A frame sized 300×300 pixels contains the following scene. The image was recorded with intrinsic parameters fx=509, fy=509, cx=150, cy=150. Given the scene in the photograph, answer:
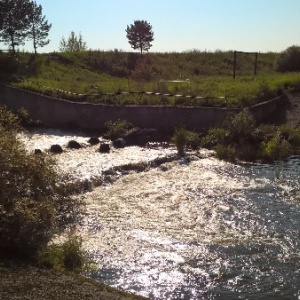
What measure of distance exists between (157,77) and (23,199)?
29.1 meters

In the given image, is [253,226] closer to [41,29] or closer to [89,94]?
[89,94]

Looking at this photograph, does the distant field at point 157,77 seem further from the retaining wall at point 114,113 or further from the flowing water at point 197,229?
the flowing water at point 197,229

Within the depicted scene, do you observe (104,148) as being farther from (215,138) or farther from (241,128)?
(241,128)

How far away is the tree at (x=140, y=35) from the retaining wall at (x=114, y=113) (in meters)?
25.1

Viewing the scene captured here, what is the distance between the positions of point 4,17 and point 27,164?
3310cm

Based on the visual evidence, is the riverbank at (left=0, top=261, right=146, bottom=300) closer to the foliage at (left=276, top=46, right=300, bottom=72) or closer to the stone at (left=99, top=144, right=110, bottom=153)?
the stone at (left=99, top=144, right=110, bottom=153)

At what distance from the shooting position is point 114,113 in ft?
80.6

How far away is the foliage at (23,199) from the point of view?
27.4 ft

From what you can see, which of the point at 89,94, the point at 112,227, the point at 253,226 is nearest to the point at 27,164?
the point at 112,227

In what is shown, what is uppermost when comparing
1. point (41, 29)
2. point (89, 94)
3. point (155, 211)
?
point (41, 29)

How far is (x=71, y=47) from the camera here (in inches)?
2384

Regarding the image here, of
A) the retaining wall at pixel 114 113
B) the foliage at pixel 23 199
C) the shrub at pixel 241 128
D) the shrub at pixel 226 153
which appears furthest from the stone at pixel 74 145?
the foliage at pixel 23 199

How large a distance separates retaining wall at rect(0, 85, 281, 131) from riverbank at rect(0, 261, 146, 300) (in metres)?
15.3

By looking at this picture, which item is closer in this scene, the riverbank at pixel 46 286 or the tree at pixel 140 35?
the riverbank at pixel 46 286
